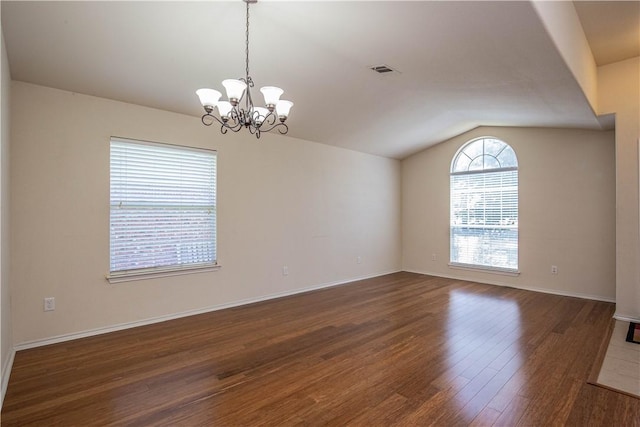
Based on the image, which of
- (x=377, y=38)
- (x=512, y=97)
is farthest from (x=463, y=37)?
(x=512, y=97)

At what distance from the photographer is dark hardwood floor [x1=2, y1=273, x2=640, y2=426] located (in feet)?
6.84

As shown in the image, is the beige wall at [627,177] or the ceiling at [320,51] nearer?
the ceiling at [320,51]

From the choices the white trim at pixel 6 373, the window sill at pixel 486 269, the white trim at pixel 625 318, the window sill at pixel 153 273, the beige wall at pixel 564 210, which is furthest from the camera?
the window sill at pixel 486 269

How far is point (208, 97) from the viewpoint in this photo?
2.44 m

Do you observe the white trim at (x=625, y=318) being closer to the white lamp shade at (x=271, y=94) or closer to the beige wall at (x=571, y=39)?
the beige wall at (x=571, y=39)

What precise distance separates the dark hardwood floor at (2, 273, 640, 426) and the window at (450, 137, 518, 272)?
5.64ft

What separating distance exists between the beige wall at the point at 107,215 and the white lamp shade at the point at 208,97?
5.53 feet

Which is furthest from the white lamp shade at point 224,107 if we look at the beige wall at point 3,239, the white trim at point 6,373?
the white trim at point 6,373

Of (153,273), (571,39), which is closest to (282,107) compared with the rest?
(153,273)

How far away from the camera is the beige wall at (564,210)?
476cm

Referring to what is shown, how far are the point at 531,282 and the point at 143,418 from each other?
5628 millimetres

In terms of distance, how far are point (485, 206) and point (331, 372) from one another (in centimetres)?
459

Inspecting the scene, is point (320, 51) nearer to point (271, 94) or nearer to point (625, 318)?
point (271, 94)

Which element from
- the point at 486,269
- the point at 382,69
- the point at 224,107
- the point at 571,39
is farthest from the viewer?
the point at 486,269
